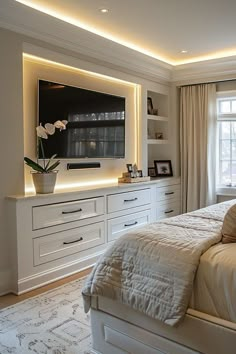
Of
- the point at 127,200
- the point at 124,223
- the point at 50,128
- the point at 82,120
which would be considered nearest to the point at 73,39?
the point at 82,120

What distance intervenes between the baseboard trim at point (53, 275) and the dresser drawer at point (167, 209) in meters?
1.43

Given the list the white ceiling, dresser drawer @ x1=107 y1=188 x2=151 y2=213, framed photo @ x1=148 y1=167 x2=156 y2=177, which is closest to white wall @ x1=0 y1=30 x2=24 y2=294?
the white ceiling

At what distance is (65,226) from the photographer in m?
3.44

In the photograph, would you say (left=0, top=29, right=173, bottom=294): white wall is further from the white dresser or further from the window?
the window

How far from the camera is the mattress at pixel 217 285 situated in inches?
62.6

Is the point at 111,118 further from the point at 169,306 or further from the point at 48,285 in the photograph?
A: the point at 169,306

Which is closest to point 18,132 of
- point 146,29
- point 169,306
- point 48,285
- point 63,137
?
point 63,137

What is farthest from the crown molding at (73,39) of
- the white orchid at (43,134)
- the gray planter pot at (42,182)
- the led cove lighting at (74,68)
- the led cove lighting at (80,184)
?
the led cove lighting at (80,184)

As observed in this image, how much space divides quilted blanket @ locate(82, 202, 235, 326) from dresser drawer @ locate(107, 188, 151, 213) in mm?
1776

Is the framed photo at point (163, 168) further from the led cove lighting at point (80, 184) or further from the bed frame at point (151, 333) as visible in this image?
the bed frame at point (151, 333)

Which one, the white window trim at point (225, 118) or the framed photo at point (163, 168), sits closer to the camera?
the white window trim at point (225, 118)

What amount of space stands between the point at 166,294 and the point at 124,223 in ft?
8.11

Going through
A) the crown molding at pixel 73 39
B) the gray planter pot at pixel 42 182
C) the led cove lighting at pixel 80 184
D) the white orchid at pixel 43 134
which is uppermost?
the crown molding at pixel 73 39

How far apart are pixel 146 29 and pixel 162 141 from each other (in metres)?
2.02
